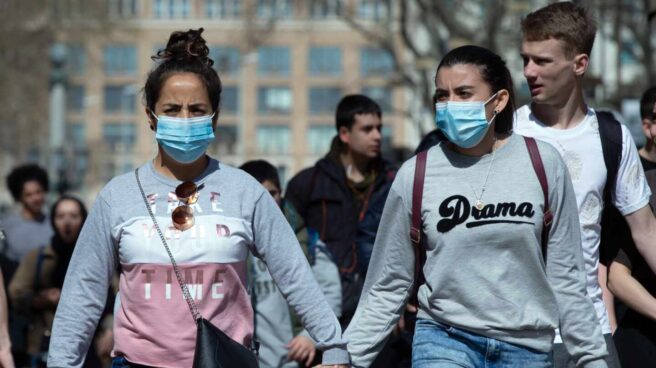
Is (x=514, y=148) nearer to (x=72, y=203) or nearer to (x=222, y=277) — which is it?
(x=222, y=277)

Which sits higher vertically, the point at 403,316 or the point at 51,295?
the point at 403,316

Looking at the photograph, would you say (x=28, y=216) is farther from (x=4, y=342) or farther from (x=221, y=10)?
(x=221, y=10)

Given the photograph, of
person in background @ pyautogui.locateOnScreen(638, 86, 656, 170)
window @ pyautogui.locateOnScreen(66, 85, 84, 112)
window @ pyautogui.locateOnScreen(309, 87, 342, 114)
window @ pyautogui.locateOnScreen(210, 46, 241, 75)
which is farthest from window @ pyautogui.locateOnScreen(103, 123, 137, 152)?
person in background @ pyautogui.locateOnScreen(638, 86, 656, 170)

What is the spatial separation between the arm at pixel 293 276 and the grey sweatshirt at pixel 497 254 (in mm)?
188

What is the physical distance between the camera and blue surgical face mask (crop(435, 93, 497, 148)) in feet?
18.5

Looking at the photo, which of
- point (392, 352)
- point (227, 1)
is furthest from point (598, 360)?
point (227, 1)

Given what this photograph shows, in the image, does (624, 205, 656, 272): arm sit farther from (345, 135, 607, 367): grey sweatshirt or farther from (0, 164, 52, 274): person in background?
(0, 164, 52, 274): person in background

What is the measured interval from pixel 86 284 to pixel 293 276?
2.55 feet

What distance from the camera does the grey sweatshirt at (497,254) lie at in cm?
551

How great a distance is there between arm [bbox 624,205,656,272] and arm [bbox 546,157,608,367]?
0.78 metres

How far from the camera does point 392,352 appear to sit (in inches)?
305

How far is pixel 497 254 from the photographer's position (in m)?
5.51

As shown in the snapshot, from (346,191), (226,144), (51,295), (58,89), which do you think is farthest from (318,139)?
(346,191)

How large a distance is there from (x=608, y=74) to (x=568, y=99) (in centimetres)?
5230
